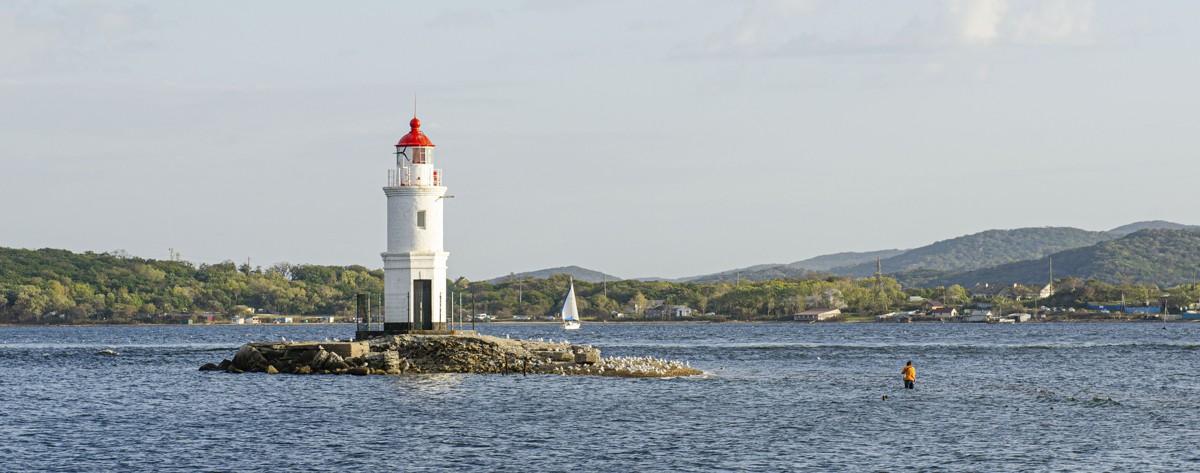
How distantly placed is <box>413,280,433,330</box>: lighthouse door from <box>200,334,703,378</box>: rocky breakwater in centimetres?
105

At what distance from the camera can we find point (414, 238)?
5878 cm

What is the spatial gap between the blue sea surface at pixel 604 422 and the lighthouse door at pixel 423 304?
4438mm

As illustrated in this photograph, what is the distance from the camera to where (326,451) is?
34625 mm

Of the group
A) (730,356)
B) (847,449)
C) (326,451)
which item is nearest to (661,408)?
(847,449)

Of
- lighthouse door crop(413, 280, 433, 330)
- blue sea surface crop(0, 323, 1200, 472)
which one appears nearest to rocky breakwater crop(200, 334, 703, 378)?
lighthouse door crop(413, 280, 433, 330)

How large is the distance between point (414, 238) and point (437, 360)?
523cm

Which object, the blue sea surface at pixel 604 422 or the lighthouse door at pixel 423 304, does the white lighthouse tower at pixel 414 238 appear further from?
the blue sea surface at pixel 604 422

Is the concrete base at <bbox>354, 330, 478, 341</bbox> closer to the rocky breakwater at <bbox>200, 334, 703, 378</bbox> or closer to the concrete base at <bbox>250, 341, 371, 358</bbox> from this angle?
the rocky breakwater at <bbox>200, 334, 703, 378</bbox>

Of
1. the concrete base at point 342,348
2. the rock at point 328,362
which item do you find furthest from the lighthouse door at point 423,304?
the rock at point 328,362

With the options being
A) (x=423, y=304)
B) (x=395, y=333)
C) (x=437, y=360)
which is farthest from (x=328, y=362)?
(x=437, y=360)

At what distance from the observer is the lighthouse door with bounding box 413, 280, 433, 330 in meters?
59.2

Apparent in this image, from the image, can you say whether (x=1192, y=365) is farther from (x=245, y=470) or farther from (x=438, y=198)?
(x=245, y=470)

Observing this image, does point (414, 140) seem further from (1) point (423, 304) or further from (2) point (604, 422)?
(2) point (604, 422)

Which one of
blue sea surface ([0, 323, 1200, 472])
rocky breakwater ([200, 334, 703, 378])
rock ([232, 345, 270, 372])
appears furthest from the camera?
rock ([232, 345, 270, 372])
